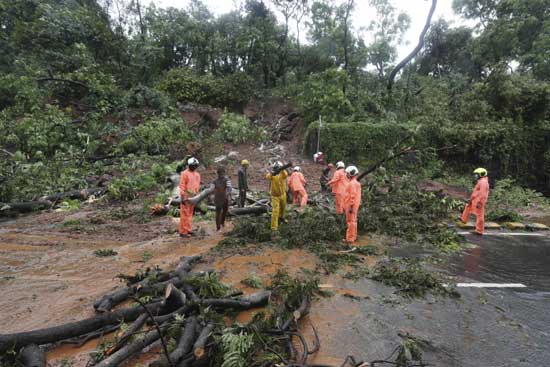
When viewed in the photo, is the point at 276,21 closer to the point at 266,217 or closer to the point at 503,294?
the point at 266,217

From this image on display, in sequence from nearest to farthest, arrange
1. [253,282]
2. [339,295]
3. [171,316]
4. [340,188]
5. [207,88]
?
1. [171,316]
2. [339,295]
3. [253,282]
4. [340,188]
5. [207,88]

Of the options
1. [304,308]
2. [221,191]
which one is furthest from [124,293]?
[221,191]

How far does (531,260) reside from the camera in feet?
21.2

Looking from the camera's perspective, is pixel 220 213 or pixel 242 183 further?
pixel 242 183

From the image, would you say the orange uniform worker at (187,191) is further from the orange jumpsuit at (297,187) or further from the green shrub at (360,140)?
the green shrub at (360,140)

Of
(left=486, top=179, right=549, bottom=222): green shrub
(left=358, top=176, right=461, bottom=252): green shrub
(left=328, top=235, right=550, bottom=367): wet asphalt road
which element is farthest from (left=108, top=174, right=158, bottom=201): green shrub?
(left=486, top=179, right=549, bottom=222): green shrub

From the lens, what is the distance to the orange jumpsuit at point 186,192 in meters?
7.04

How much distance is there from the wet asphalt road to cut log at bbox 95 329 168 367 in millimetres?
1910

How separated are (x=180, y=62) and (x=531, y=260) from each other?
25036mm

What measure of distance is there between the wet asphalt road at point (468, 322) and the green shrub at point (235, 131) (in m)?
14.6

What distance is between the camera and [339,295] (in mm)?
4723

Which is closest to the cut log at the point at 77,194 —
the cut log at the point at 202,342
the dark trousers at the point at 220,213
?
the dark trousers at the point at 220,213

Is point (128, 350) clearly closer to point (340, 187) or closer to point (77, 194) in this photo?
point (340, 187)

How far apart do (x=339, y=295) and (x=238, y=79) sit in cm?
1942
